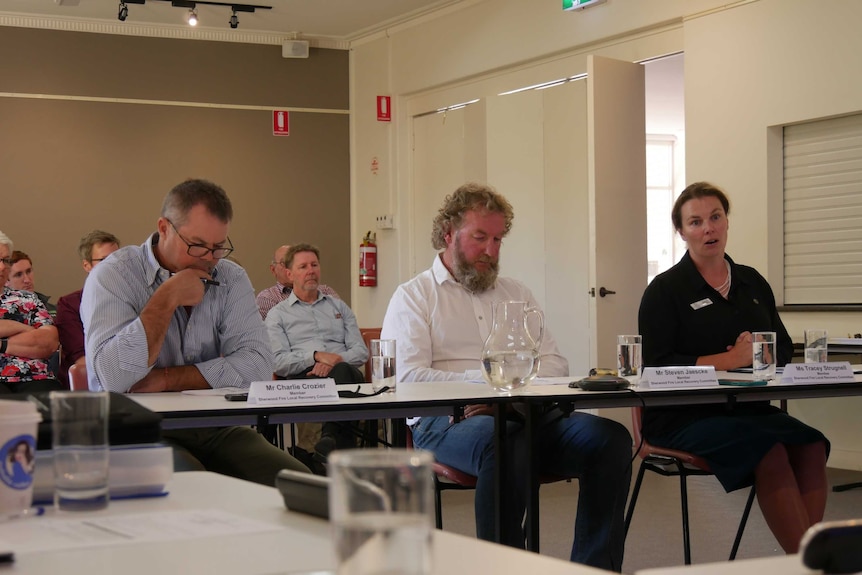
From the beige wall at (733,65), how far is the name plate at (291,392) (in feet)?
12.8

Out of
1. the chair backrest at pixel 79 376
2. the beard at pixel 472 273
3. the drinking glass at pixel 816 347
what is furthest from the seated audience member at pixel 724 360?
the chair backrest at pixel 79 376

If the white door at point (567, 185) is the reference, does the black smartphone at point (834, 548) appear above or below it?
below

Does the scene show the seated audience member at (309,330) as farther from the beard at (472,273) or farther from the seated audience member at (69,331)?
the beard at (472,273)

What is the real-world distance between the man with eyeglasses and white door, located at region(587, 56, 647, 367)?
340 centimetres

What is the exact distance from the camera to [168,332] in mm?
2953

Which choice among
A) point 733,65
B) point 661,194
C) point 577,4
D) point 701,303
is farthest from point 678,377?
point 661,194

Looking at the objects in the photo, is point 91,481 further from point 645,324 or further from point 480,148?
point 480,148

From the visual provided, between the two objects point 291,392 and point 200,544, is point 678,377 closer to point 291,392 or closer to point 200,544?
point 291,392

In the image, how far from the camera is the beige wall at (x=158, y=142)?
8500mm

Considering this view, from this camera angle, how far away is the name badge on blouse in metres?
3.54

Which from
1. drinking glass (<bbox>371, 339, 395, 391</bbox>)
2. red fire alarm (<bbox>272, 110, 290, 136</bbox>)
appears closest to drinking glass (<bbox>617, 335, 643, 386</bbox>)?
drinking glass (<bbox>371, 339, 395, 391</bbox>)

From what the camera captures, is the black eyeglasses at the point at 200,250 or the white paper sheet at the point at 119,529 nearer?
the white paper sheet at the point at 119,529

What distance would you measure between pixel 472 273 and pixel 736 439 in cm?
105

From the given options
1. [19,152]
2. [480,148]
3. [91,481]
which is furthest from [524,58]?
[91,481]
